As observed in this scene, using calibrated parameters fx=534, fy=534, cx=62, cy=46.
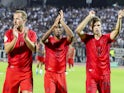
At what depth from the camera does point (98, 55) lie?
39.1ft

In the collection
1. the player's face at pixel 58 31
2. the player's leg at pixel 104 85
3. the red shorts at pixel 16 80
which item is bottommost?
the player's leg at pixel 104 85

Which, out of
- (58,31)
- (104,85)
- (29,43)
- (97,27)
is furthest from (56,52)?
(29,43)

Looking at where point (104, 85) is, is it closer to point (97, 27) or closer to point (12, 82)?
point (97, 27)

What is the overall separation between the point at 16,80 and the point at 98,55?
210cm

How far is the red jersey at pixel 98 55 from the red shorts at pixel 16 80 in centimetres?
167

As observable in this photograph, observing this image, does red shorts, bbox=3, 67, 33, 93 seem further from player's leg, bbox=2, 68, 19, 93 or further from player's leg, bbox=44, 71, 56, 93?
player's leg, bbox=44, 71, 56, 93

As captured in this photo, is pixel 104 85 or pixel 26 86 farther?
pixel 104 85

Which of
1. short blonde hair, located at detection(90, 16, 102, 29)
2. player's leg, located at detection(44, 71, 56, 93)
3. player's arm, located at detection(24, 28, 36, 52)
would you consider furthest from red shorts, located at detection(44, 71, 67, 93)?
player's arm, located at detection(24, 28, 36, 52)

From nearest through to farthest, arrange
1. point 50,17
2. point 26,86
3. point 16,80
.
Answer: point 26,86 < point 16,80 < point 50,17

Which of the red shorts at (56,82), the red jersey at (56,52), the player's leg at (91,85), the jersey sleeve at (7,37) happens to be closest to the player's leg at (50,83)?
the red shorts at (56,82)

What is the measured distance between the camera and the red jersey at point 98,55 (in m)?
11.9

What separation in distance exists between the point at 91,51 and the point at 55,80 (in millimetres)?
1094

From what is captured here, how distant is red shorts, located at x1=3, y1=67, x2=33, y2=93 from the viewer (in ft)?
35.5

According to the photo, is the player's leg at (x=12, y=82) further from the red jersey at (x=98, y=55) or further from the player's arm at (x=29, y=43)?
the red jersey at (x=98, y=55)
